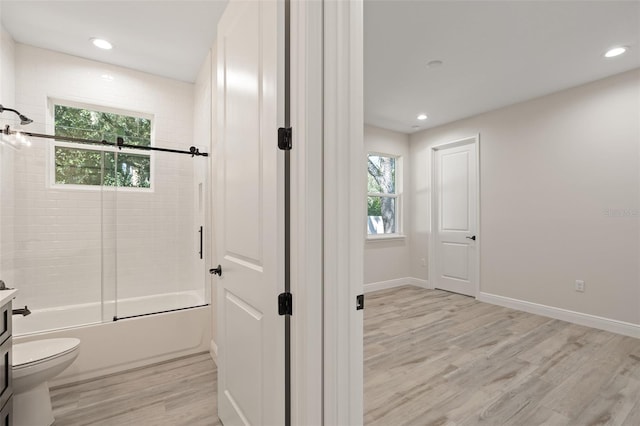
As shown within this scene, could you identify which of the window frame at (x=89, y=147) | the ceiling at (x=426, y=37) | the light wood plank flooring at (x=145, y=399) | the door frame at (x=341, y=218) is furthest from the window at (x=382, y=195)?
the door frame at (x=341, y=218)

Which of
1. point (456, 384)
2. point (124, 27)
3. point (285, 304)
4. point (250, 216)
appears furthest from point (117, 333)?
point (456, 384)

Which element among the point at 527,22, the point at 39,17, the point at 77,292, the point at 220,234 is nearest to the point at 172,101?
the point at 39,17

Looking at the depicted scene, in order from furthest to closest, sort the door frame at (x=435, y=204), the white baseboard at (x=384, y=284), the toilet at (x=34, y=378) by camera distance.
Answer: the white baseboard at (x=384, y=284), the door frame at (x=435, y=204), the toilet at (x=34, y=378)

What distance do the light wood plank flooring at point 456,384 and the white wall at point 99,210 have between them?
0.91 m

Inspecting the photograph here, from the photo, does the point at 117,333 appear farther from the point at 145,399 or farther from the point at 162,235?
the point at 162,235

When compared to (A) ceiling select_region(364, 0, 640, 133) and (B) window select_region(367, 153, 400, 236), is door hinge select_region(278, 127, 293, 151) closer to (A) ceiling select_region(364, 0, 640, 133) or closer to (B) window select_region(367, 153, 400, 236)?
(A) ceiling select_region(364, 0, 640, 133)

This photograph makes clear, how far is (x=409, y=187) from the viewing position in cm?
535

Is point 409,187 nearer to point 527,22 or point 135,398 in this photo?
point 527,22

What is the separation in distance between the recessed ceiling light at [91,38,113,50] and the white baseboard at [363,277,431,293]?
419 centimetres

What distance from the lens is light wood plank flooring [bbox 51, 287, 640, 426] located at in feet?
5.88

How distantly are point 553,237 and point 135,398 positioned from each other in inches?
173

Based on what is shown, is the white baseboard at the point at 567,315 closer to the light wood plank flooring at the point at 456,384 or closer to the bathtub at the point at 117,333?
the light wood plank flooring at the point at 456,384

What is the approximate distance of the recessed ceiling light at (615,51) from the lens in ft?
8.61

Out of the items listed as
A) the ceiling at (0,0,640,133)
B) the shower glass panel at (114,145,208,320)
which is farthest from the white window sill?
the shower glass panel at (114,145,208,320)
